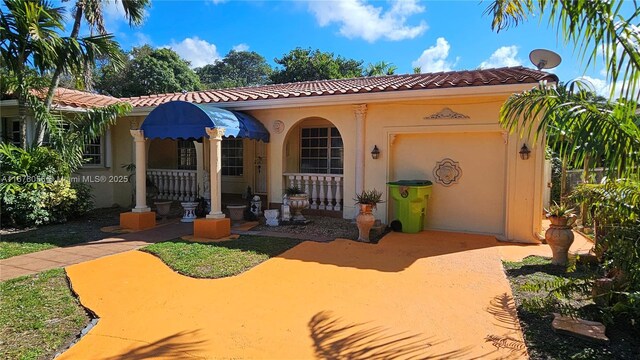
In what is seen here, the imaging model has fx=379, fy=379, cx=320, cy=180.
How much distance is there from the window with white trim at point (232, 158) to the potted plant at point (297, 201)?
4668mm

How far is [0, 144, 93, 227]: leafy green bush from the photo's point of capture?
9289 mm

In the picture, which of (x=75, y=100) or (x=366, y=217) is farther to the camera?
(x=75, y=100)

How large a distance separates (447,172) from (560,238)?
3.21 metres

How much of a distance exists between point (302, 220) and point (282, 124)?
9.15 ft

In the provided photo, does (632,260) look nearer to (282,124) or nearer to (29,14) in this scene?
(282,124)

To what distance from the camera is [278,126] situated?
10742 millimetres

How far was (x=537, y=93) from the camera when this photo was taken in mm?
4492

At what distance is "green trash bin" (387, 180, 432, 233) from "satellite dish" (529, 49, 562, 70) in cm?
372

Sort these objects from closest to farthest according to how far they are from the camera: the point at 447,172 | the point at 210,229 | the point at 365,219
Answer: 1. the point at 365,219
2. the point at 210,229
3. the point at 447,172

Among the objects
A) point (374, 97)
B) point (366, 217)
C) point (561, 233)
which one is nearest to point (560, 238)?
point (561, 233)

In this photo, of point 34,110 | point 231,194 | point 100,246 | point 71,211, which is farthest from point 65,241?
point 231,194

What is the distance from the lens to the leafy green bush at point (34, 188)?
9289mm

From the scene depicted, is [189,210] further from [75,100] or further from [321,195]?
[75,100]

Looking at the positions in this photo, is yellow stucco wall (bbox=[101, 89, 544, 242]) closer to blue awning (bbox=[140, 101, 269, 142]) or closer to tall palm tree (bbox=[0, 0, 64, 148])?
blue awning (bbox=[140, 101, 269, 142])
